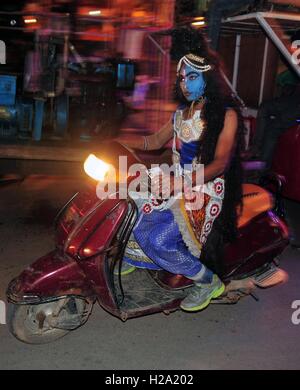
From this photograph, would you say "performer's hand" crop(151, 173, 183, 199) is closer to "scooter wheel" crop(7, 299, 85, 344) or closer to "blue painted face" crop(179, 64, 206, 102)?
"blue painted face" crop(179, 64, 206, 102)

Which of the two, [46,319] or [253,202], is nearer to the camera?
[46,319]

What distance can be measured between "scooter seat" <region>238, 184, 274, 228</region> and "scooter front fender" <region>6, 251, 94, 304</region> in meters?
1.27

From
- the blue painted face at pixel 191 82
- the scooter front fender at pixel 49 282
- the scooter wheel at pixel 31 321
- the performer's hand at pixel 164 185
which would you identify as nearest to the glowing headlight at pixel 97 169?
the performer's hand at pixel 164 185

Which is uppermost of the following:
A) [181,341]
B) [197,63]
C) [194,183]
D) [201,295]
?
[197,63]

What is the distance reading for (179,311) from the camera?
3932 millimetres

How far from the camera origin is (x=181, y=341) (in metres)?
3.50

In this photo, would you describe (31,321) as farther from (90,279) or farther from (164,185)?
(164,185)

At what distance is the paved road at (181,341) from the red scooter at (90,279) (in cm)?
17

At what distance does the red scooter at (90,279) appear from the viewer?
10.1 ft

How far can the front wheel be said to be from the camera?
10.4 feet

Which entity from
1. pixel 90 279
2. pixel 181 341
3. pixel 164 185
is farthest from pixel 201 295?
pixel 164 185

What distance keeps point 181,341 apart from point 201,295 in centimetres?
38

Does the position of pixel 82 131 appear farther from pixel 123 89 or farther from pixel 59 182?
pixel 59 182

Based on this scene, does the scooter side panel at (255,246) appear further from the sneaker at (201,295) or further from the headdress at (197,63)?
the headdress at (197,63)
